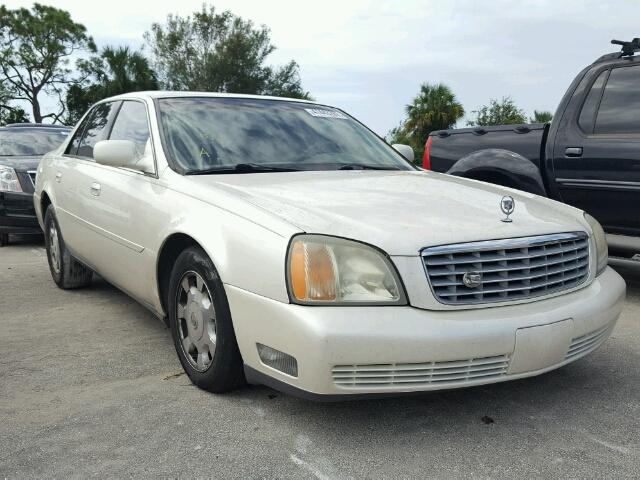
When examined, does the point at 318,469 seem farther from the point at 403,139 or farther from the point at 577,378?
the point at 403,139

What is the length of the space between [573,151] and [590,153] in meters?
0.14

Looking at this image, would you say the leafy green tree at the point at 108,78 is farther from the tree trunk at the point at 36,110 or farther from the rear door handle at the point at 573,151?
the rear door handle at the point at 573,151

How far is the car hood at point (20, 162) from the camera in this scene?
7.91m

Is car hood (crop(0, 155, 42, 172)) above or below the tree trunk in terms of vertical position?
above

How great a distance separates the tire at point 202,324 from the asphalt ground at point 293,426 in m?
0.12

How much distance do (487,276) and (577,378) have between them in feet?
3.46

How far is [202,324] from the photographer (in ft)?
9.97

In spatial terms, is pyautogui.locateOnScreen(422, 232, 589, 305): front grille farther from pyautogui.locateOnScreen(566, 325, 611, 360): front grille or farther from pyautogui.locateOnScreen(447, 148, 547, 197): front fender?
pyautogui.locateOnScreen(447, 148, 547, 197): front fender

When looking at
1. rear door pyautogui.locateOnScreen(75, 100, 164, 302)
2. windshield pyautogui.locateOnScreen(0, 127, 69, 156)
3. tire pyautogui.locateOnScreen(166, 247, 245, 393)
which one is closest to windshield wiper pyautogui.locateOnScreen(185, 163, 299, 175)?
rear door pyautogui.locateOnScreen(75, 100, 164, 302)

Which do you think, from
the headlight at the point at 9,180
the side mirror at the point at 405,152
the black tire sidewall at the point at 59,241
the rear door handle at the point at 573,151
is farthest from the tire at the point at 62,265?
the rear door handle at the point at 573,151

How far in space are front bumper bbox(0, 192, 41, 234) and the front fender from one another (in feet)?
15.8

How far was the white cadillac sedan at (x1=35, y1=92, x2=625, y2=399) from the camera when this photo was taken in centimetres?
249

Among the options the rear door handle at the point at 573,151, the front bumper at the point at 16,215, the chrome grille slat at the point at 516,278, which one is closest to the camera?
the chrome grille slat at the point at 516,278

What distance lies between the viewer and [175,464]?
2465 millimetres
